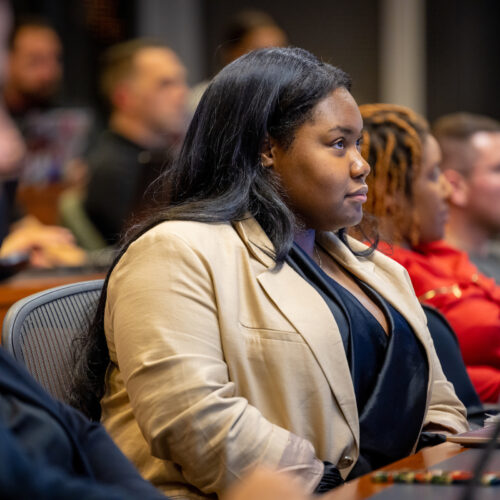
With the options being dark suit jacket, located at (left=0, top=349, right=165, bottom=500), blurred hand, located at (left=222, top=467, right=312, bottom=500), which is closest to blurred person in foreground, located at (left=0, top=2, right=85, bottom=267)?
dark suit jacket, located at (left=0, top=349, right=165, bottom=500)

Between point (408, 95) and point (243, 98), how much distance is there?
4.69 m

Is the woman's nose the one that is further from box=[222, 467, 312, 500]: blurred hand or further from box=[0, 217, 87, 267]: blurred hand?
box=[0, 217, 87, 267]: blurred hand

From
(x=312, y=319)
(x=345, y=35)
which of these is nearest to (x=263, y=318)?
(x=312, y=319)

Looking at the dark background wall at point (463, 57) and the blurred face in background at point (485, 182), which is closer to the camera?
the blurred face in background at point (485, 182)

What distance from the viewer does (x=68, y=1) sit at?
605 centimetres

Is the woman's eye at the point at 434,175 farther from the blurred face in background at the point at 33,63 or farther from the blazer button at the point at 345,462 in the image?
the blurred face in background at the point at 33,63

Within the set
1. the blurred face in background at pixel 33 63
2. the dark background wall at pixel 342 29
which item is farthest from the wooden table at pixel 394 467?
the dark background wall at pixel 342 29

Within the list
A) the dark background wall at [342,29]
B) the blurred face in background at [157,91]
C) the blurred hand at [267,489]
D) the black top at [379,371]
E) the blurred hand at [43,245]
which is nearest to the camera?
the blurred hand at [267,489]

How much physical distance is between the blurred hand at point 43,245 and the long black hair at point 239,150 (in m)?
1.90

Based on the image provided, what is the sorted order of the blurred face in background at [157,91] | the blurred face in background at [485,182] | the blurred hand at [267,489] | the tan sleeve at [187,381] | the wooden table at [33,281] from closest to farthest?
the blurred hand at [267,489] → the tan sleeve at [187,381] → the wooden table at [33,281] → the blurred face in background at [485,182] → the blurred face in background at [157,91]

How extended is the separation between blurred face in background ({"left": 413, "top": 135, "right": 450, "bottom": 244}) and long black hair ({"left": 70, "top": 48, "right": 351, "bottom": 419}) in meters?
0.83

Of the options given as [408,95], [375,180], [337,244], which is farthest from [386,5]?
[337,244]

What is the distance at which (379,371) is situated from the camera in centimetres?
187

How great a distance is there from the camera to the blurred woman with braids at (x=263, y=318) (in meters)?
1.59
